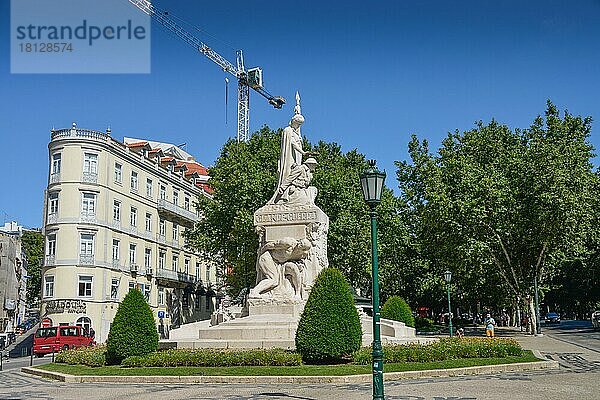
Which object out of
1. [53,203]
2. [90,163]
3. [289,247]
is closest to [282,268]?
[289,247]

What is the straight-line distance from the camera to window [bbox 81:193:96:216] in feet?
155

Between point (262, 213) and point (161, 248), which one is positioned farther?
point (161, 248)

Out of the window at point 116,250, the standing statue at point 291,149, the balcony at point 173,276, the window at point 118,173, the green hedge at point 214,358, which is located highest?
the window at point 118,173

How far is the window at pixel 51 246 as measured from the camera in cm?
4678

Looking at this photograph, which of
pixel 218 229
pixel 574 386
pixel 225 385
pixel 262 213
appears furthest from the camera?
pixel 218 229

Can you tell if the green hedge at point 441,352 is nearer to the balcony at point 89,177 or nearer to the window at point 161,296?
the balcony at point 89,177

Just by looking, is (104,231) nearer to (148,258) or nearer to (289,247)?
(148,258)

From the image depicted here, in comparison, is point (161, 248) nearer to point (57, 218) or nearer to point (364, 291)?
point (57, 218)

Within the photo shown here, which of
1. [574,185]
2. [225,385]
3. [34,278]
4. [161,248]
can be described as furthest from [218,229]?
[34,278]

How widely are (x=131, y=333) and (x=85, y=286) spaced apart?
30408 millimetres

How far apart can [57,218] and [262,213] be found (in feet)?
95.1

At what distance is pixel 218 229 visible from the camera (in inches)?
1658

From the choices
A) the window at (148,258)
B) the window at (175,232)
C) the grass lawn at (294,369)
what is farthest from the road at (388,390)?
the window at (175,232)

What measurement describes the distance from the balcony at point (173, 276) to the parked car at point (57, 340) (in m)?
21.2
